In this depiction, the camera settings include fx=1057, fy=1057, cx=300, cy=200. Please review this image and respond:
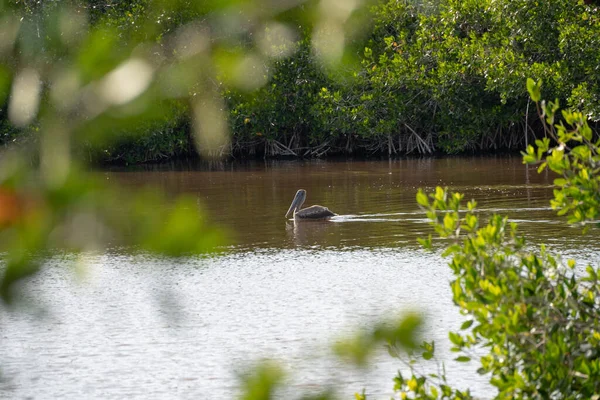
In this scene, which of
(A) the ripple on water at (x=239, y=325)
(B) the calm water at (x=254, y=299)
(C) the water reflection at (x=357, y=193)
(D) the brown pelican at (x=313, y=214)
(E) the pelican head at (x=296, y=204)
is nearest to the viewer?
(B) the calm water at (x=254, y=299)

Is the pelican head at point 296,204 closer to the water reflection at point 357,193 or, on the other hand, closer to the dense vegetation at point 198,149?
the water reflection at point 357,193

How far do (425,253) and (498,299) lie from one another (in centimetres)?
914

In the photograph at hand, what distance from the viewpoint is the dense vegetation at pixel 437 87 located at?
22.3m

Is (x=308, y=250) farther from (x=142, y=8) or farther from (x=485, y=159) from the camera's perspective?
(x=485, y=159)

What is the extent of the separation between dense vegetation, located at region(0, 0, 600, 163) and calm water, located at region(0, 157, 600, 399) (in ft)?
10.5

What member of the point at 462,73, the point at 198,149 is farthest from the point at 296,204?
the point at 198,149

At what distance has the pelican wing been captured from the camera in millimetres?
15789

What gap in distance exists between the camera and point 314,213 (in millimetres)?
15797

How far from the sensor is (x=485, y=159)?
90.0 feet

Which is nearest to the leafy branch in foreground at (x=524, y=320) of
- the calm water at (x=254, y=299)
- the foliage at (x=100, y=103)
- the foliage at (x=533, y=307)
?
the foliage at (x=533, y=307)

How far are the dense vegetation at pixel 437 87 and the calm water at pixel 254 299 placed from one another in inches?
126

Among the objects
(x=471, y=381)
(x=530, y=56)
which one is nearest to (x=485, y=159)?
(x=530, y=56)

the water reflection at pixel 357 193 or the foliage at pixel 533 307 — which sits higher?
the foliage at pixel 533 307

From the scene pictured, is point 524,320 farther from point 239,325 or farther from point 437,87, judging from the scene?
point 437,87
